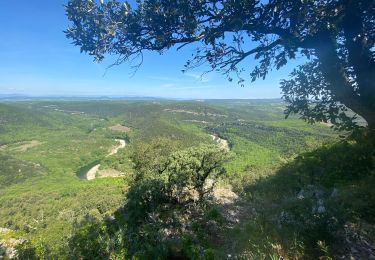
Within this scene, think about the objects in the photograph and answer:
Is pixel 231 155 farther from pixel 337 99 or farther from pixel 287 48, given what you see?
pixel 287 48

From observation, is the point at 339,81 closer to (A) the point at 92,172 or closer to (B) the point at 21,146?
(A) the point at 92,172

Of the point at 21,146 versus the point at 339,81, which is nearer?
the point at 339,81

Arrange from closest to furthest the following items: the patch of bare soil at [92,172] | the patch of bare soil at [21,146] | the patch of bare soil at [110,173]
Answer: the patch of bare soil at [110,173] < the patch of bare soil at [92,172] < the patch of bare soil at [21,146]

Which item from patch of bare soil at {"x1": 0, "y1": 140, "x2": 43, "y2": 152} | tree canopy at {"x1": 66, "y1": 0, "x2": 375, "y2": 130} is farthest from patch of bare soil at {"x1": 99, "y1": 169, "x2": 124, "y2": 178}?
tree canopy at {"x1": 66, "y1": 0, "x2": 375, "y2": 130}

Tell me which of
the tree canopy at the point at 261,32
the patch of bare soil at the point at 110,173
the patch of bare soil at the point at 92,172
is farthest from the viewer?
the patch of bare soil at the point at 92,172

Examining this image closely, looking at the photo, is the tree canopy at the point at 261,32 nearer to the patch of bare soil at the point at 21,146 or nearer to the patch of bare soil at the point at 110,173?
the patch of bare soil at the point at 110,173

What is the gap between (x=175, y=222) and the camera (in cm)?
1062

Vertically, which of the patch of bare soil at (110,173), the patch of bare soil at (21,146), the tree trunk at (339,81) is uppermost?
the tree trunk at (339,81)

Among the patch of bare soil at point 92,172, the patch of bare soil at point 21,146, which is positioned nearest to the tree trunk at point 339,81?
the patch of bare soil at point 92,172

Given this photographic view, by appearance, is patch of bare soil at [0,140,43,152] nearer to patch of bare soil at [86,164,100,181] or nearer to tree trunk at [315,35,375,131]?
patch of bare soil at [86,164,100,181]

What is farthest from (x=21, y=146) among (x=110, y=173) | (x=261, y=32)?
(x=261, y=32)

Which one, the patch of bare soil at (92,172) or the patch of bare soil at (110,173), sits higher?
the patch of bare soil at (110,173)

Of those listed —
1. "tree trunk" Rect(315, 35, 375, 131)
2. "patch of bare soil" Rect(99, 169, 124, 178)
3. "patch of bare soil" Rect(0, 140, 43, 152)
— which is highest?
"tree trunk" Rect(315, 35, 375, 131)

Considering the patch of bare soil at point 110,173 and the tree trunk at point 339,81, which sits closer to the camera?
the tree trunk at point 339,81
